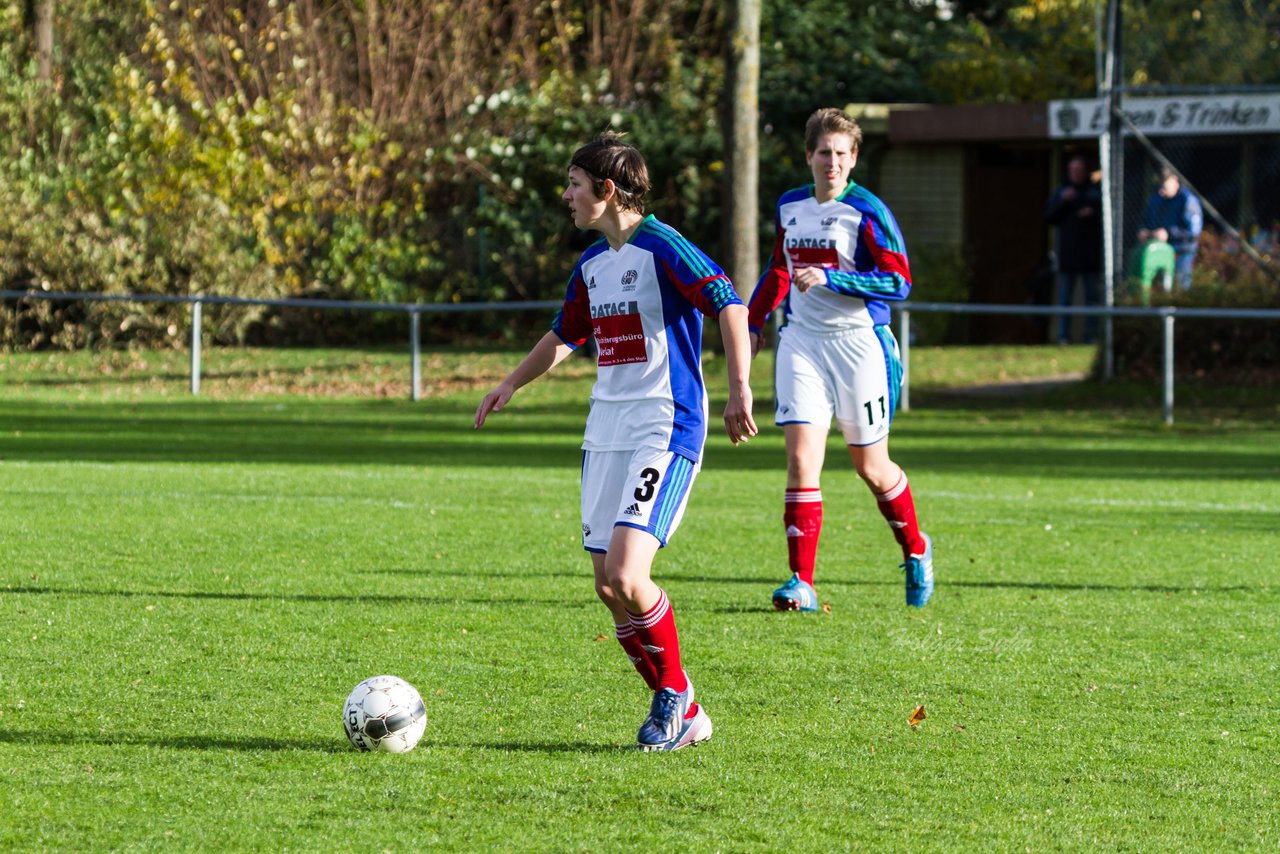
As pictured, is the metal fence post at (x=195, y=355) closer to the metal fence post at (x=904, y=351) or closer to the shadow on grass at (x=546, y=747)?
the metal fence post at (x=904, y=351)

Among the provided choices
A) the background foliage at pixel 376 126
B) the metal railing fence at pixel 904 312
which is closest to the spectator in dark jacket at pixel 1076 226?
the metal railing fence at pixel 904 312

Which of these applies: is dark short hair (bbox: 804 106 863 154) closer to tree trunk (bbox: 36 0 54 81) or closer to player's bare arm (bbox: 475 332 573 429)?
player's bare arm (bbox: 475 332 573 429)

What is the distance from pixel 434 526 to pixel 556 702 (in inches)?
167

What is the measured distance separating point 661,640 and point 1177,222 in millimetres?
15276

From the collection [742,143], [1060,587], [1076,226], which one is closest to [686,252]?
[1060,587]

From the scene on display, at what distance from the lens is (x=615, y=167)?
17.4ft

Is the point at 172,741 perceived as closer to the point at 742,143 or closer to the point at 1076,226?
the point at 742,143

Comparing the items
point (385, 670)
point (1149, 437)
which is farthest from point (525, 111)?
point (385, 670)

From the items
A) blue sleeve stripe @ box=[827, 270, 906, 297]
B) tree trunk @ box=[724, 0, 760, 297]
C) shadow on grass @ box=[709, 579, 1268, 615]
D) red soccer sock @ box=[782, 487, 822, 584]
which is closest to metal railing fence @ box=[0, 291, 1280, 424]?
tree trunk @ box=[724, 0, 760, 297]

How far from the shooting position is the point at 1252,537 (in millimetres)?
9898

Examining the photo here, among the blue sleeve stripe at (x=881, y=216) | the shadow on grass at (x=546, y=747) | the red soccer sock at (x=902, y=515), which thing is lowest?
the shadow on grass at (x=546, y=747)

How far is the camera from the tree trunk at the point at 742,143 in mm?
19766

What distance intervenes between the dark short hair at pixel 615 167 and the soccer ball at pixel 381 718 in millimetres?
1622

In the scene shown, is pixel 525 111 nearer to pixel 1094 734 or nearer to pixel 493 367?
pixel 493 367
